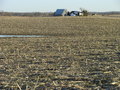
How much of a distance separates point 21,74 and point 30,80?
33.8 inches

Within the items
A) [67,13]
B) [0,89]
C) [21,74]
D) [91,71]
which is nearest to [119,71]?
[91,71]

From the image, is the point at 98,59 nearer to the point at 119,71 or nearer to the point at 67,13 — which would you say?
the point at 119,71

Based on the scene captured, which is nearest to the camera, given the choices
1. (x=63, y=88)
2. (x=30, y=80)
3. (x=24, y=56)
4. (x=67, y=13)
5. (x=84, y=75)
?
(x=63, y=88)

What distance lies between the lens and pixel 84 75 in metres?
8.18

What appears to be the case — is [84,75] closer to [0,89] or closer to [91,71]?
[91,71]

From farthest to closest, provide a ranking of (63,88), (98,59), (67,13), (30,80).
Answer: (67,13), (98,59), (30,80), (63,88)

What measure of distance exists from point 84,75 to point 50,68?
1540mm

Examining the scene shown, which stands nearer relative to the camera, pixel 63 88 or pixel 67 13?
pixel 63 88

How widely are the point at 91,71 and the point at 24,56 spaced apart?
4295mm

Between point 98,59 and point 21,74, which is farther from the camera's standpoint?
point 98,59

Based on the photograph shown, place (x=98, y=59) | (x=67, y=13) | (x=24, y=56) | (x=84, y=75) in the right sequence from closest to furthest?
(x=84, y=75) → (x=98, y=59) → (x=24, y=56) → (x=67, y=13)

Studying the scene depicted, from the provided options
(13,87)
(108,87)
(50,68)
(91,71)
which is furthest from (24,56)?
(108,87)

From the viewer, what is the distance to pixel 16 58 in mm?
11617

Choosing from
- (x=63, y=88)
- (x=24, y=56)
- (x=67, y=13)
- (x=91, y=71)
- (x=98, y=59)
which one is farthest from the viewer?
(x=67, y=13)
